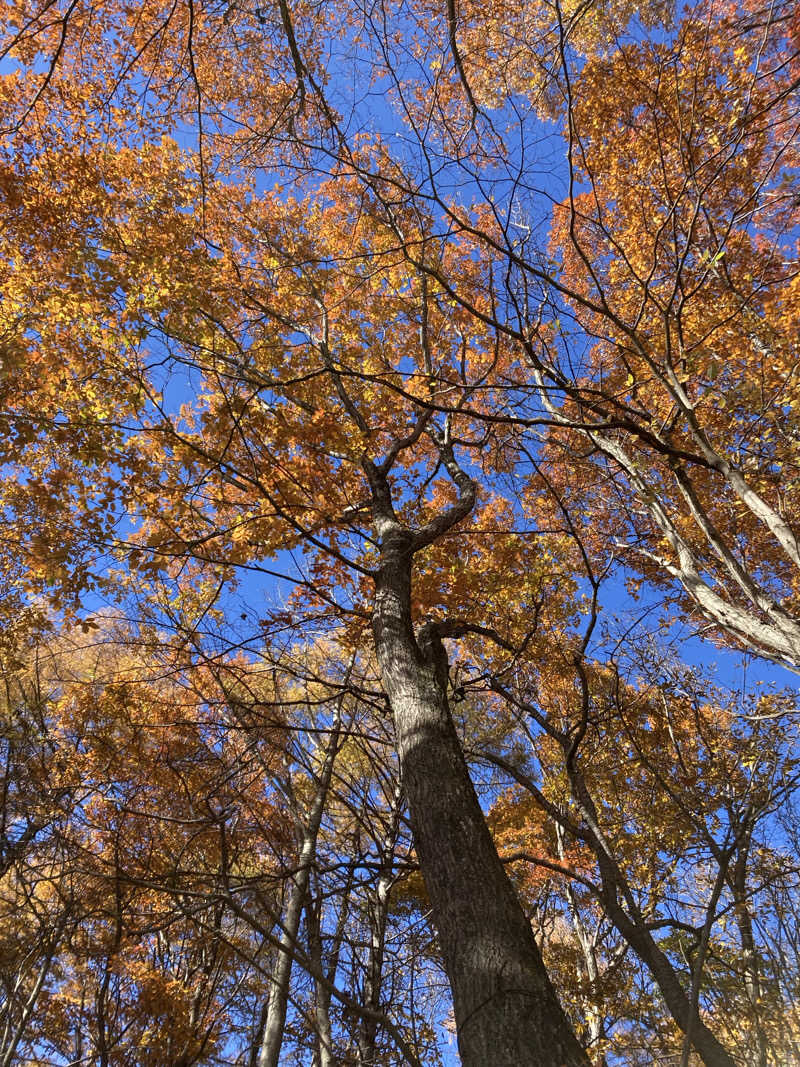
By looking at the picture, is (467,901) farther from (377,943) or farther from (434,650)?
(377,943)

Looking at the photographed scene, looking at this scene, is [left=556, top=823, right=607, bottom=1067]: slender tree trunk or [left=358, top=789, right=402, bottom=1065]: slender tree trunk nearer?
[left=358, top=789, right=402, bottom=1065]: slender tree trunk

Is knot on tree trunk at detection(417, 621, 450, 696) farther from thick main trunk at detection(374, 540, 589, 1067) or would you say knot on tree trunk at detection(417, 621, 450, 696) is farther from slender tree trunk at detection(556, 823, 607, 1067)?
slender tree trunk at detection(556, 823, 607, 1067)

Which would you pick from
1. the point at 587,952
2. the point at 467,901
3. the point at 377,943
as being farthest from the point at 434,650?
the point at 587,952

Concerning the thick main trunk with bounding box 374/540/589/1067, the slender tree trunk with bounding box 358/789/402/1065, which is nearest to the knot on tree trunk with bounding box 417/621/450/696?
the thick main trunk with bounding box 374/540/589/1067

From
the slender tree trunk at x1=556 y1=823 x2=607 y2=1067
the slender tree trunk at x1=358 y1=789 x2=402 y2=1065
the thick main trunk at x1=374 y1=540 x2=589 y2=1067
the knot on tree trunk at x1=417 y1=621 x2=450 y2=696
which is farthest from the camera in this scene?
the slender tree trunk at x1=556 y1=823 x2=607 y2=1067

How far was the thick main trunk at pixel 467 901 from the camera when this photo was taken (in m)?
1.71

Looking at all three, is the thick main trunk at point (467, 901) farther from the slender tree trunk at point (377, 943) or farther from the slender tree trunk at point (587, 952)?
the slender tree trunk at point (587, 952)

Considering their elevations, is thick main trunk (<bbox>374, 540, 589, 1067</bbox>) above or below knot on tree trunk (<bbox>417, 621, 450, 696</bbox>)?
below

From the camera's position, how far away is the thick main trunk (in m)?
1.71

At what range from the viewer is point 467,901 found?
2057 millimetres

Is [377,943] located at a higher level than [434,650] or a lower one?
lower

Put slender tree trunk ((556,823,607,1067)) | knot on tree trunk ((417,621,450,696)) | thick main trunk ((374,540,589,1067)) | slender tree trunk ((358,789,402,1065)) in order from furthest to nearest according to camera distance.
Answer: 1. slender tree trunk ((556,823,607,1067))
2. slender tree trunk ((358,789,402,1065))
3. knot on tree trunk ((417,621,450,696))
4. thick main trunk ((374,540,589,1067))

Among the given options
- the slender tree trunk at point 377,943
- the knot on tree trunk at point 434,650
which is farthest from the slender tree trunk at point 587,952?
the knot on tree trunk at point 434,650

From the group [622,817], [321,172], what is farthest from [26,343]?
[622,817]
